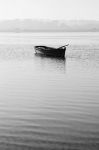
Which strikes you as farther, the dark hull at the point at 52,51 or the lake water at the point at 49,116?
the dark hull at the point at 52,51

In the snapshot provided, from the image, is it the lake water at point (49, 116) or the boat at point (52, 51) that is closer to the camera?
the lake water at point (49, 116)

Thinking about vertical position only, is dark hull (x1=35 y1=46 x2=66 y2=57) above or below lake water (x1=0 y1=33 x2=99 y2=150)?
above

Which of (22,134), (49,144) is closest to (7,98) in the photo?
(22,134)

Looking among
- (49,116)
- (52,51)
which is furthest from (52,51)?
(49,116)

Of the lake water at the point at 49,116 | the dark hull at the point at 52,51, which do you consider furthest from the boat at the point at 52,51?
the lake water at the point at 49,116

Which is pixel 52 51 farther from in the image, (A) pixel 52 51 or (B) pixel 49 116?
(B) pixel 49 116

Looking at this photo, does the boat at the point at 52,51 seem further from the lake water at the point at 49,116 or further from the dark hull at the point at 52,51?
the lake water at the point at 49,116

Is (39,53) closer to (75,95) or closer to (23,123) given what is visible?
(75,95)

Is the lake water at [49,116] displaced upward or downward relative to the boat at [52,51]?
downward

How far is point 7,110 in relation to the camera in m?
19.5

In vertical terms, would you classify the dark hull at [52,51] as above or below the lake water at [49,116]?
above

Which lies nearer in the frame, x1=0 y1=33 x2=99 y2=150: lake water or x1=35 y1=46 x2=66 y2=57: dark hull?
x1=0 y1=33 x2=99 y2=150: lake water

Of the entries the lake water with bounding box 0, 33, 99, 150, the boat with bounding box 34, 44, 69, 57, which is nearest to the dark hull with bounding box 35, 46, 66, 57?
the boat with bounding box 34, 44, 69, 57

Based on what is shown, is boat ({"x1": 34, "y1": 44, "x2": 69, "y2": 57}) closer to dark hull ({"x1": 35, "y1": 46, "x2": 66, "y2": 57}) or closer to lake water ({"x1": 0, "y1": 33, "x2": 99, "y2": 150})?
dark hull ({"x1": 35, "y1": 46, "x2": 66, "y2": 57})
